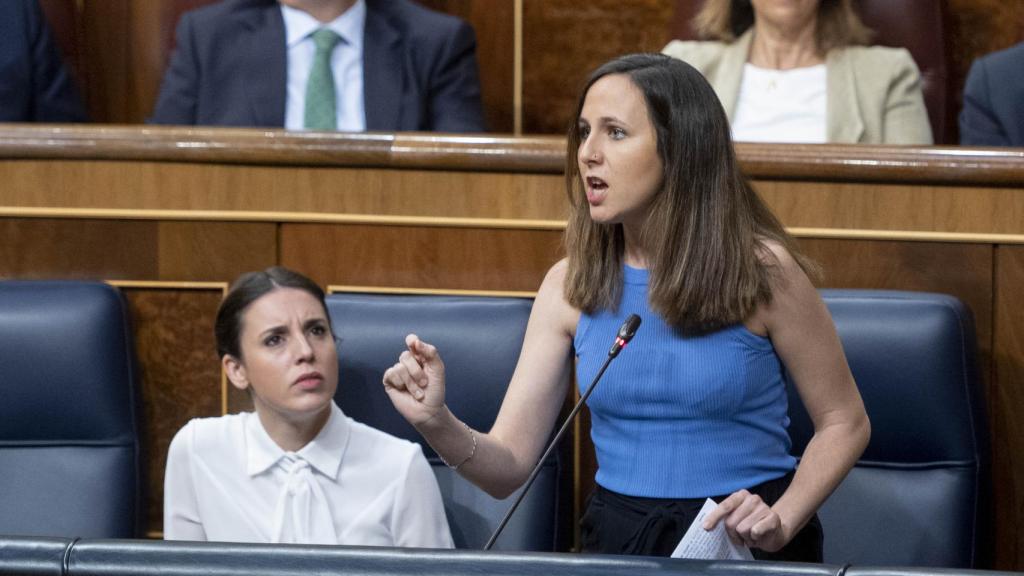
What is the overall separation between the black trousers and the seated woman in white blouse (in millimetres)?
301

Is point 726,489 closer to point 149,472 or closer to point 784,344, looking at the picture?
point 784,344

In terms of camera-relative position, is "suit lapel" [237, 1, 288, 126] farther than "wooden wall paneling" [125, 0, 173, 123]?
No

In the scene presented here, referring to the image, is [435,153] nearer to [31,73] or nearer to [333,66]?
[333,66]

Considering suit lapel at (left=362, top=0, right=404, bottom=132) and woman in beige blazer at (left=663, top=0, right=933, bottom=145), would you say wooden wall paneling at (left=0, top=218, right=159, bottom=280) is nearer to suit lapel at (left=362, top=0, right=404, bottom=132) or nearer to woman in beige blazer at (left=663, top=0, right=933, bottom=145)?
suit lapel at (left=362, top=0, right=404, bottom=132)

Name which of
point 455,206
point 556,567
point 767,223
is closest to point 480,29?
point 455,206

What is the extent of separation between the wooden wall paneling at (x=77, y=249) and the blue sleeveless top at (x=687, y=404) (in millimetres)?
646

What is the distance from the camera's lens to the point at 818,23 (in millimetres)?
1895

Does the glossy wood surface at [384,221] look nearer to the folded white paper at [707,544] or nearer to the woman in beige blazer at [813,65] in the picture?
the woman in beige blazer at [813,65]

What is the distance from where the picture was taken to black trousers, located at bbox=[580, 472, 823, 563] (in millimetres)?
1044

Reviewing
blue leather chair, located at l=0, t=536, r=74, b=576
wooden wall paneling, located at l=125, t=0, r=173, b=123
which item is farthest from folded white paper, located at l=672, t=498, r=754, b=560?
wooden wall paneling, located at l=125, t=0, r=173, b=123

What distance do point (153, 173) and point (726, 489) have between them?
0.77 metres

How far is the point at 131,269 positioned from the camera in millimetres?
1553

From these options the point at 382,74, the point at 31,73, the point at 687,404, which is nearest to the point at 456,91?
the point at 382,74

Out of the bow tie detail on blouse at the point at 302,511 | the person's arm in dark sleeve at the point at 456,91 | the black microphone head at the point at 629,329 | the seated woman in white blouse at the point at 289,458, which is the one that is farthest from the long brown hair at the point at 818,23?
the black microphone head at the point at 629,329
